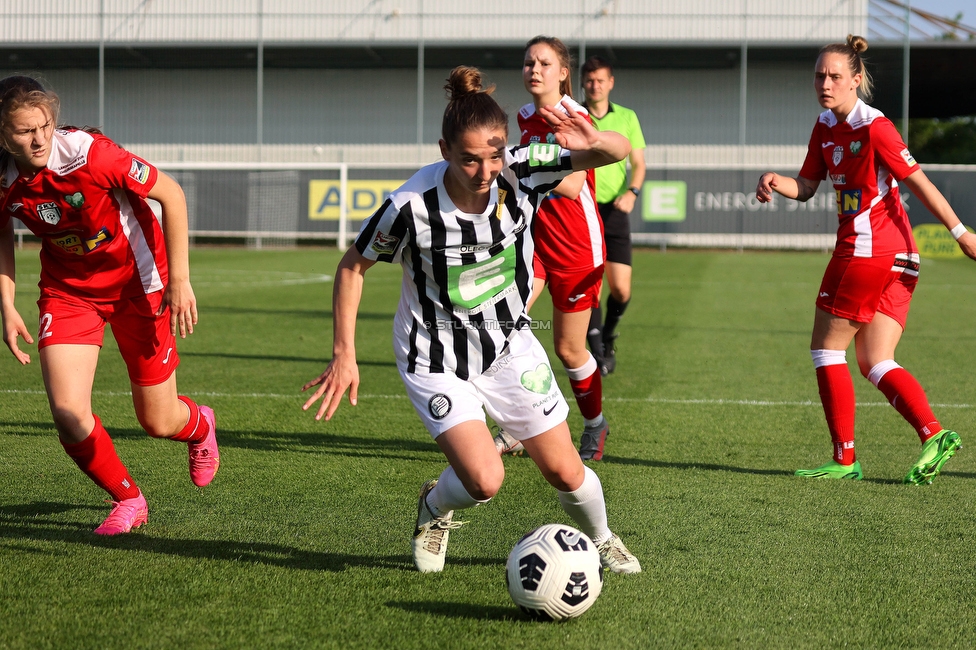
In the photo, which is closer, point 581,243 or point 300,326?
point 581,243

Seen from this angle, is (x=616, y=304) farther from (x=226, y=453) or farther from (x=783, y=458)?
(x=226, y=453)

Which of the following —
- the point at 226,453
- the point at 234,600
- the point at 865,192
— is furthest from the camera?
the point at 226,453

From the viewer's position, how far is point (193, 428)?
435 centimetres

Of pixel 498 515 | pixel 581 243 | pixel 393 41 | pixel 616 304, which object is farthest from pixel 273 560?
pixel 393 41

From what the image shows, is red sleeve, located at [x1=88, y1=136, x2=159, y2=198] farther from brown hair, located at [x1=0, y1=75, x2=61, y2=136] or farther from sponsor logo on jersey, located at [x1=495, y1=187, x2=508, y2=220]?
sponsor logo on jersey, located at [x1=495, y1=187, x2=508, y2=220]

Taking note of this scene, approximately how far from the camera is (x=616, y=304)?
8117mm

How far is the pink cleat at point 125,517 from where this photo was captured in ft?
12.7

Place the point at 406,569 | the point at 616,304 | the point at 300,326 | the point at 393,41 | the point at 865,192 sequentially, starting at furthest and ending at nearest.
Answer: the point at 393,41 < the point at 300,326 < the point at 616,304 < the point at 865,192 < the point at 406,569

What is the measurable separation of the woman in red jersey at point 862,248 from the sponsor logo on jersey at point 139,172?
8.88 feet

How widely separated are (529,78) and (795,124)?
28.8m

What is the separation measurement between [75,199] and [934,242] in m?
23.4

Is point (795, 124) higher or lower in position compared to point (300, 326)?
higher

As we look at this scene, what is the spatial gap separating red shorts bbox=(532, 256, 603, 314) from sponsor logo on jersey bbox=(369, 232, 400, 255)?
81.3 inches

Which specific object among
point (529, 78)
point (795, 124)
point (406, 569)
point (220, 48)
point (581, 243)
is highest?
point (220, 48)
